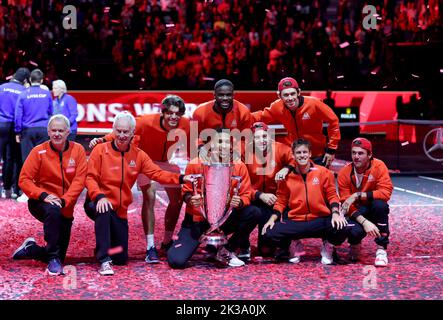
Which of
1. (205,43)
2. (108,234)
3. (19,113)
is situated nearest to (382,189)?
(108,234)

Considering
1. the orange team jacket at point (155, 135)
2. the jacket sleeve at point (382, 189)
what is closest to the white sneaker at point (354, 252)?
the jacket sleeve at point (382, 189)

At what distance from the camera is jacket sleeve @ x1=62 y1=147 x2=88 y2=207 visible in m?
7.62

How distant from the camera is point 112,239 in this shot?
25.7 feet

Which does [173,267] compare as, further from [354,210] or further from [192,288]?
[354,210]

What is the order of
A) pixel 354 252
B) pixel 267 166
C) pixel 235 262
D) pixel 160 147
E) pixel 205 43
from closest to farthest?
pixel 235 262, pixel 354 252, pixel 267 166, pixel 160 147, pixel 205 43

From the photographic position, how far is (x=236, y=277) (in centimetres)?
734

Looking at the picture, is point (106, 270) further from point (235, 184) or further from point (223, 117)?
point (223, 117)

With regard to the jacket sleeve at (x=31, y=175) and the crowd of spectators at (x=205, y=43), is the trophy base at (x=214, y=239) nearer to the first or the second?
the jacket sleeve at (x=31, y=175)

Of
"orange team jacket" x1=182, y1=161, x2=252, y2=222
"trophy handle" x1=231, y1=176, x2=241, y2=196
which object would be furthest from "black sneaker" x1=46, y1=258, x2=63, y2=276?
"trophy handle" x1=231, y1=176, x2=241, y2=196

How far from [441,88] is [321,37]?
3.64m

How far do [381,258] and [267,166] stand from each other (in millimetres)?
1511

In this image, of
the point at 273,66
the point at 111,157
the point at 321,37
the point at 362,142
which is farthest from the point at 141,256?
the point at 321,37

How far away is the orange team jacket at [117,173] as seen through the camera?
25.5ft

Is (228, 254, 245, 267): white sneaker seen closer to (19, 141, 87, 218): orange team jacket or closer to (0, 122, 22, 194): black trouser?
(19, 141, 87, 218): orange team jacket
